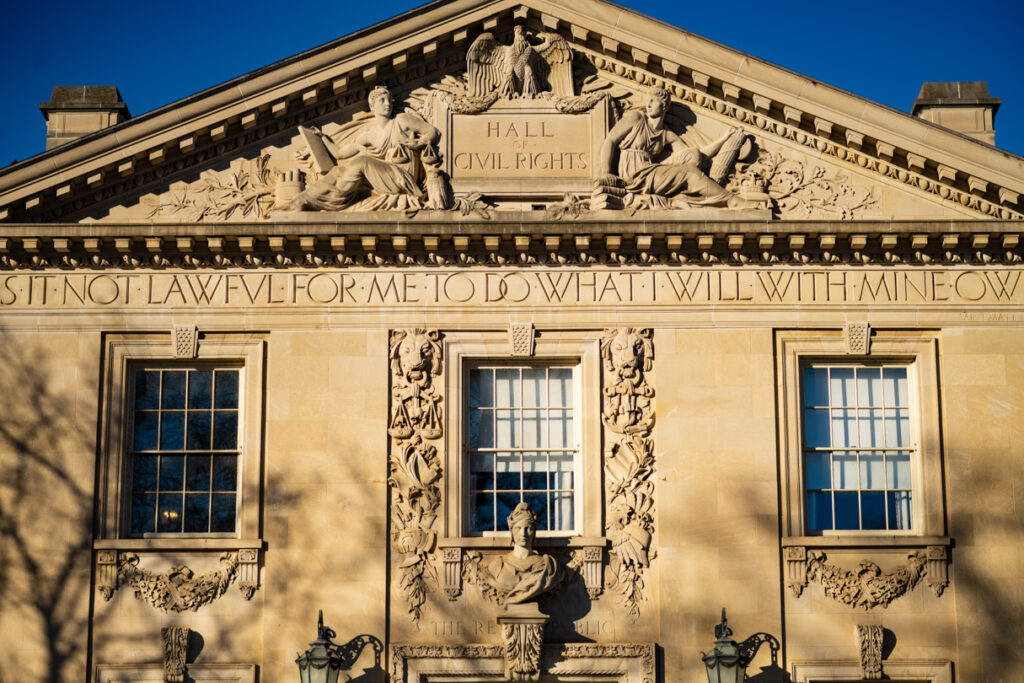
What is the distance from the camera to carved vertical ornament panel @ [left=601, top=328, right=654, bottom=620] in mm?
19625

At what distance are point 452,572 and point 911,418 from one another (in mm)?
6323

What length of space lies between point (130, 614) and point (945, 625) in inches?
400

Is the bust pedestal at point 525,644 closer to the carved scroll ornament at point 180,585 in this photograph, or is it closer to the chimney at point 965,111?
the carved scroll ornament at point 180,585

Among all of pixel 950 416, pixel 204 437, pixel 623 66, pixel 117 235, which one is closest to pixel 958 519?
pixel 950 416

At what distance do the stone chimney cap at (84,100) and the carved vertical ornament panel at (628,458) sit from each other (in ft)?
24.4

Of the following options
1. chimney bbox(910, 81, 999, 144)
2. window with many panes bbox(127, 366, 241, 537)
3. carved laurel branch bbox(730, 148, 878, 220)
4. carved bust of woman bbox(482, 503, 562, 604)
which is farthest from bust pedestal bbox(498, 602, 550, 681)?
chimney bbox(910, 81, 999, 144)

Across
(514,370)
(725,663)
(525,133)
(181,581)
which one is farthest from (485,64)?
(725,663)

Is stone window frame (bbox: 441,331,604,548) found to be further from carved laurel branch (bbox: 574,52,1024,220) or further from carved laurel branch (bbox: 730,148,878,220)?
carved laurel branch (bbox: 574,52,1024,220)

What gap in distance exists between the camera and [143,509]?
20.2 metres

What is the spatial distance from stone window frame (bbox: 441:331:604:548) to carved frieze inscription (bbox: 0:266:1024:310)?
0.55 meters

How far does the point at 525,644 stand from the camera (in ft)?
62.9

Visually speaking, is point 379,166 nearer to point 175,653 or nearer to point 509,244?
point 509,244

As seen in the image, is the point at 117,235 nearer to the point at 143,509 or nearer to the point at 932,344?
the point at 143,509

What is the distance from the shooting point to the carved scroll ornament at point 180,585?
1955cm
